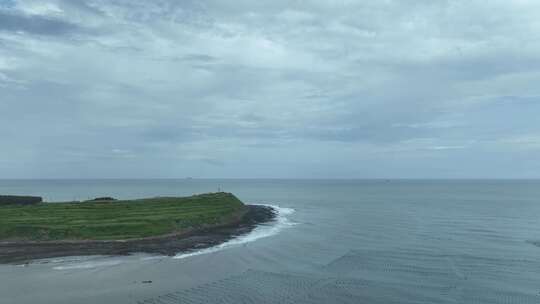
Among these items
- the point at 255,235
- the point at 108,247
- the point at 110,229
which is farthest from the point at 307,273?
the point at 110,229

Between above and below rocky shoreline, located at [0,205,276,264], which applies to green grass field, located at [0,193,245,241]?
above

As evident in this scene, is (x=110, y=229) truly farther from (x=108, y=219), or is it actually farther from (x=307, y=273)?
(x=307, y=273)

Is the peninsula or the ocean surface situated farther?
the peninsula

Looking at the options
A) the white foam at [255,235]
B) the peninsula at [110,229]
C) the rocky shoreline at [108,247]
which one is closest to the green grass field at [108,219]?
the peninsula at [110,229]

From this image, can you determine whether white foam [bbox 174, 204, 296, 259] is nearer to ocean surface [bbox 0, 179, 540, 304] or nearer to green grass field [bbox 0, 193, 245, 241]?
ocean surface [bbox 0, 179, 540, 304]

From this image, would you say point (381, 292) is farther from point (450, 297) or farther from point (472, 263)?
point (472, 263)


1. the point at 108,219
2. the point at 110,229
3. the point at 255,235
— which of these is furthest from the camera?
the point at 108,219

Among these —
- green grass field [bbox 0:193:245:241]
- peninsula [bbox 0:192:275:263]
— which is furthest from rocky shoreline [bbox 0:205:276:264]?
green grass field [bbox 0:193:245:241]

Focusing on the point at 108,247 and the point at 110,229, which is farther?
the point at 110,229

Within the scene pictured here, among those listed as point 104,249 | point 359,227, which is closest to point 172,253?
point 104,249
